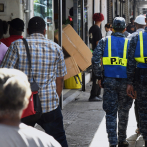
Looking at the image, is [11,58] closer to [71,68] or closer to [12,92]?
[12,92]

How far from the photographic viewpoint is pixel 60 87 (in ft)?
12.4

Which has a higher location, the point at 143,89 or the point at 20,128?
the point at 20,128

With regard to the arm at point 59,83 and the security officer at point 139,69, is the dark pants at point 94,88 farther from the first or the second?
the arm at point 59,83

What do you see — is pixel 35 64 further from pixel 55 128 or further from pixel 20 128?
pixel 20 128

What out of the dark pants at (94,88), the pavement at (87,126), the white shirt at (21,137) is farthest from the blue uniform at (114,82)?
the dark pants at (94,88)

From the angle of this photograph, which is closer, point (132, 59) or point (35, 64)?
point (35, 64)

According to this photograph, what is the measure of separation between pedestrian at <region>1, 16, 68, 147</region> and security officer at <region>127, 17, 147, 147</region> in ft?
3.55

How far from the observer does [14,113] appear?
5.22 ft

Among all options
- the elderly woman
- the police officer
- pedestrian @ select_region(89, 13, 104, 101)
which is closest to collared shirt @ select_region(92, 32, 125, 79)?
the police officer

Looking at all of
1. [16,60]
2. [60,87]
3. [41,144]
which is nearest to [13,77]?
[41,144]

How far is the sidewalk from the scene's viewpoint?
513cm

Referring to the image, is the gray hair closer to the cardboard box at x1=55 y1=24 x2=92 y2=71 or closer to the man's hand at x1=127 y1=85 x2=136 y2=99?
the man's hand at x1=127 y1=85 x2=136 y2=99

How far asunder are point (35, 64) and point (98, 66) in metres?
1.37

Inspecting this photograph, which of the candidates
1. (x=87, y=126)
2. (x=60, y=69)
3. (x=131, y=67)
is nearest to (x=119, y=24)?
(x=131, y=67)
